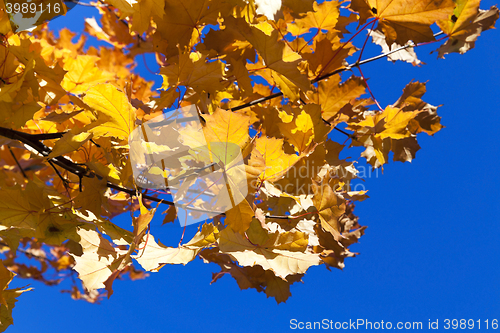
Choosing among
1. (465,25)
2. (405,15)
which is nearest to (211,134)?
(405,15)

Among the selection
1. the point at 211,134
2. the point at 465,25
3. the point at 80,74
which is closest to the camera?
the point at 211,134

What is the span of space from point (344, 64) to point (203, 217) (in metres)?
0.58

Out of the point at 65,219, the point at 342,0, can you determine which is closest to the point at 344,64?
the point at 342,0

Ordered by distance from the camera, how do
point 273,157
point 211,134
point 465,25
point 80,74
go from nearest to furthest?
point 211,134 → point 273,157 → point 465,25 → point 80,74

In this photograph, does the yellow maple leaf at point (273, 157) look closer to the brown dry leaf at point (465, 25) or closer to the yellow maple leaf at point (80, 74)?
the brown dry leaf at point (465, 25)

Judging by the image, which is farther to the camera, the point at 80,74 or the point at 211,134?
the point at 80,74

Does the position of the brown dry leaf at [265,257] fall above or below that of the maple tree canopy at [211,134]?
below

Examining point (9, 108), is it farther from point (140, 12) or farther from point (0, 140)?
point (140, 12)

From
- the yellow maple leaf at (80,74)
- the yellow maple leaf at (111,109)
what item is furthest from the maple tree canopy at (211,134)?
the yellow maple leaf at (80,74)

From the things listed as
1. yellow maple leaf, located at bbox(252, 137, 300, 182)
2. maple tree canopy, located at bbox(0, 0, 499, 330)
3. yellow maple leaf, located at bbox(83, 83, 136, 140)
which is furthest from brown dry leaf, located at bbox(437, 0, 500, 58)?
yellow maple leaf, located at bbox(83, 83, 136, 140)

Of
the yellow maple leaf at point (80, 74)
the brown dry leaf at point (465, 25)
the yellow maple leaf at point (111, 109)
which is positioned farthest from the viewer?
the yellow maple leaf at point (80, 74)

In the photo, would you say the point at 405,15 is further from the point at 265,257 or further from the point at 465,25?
the point at 265,257

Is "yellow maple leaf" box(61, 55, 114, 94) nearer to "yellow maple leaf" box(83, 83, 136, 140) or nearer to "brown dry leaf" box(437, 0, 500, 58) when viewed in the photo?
"yellow maple leaf" box(83, 83, 136, 140)

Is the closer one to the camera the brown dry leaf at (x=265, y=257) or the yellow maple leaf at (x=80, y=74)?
the brown dry leaf at (x=265, y=257)
